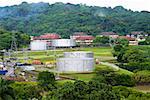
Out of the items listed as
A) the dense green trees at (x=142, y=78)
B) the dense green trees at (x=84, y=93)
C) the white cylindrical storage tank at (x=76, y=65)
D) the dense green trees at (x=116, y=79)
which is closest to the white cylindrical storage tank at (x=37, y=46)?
the white cylindrical storage tank at (x=76, y=65)

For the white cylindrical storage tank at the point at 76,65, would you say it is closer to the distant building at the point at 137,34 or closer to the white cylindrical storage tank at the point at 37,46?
the white cylindrical storage tank at the point at 37,46

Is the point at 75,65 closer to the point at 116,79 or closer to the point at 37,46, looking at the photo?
the point at 116,79

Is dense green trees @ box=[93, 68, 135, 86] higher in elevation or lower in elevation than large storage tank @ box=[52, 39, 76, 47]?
lower

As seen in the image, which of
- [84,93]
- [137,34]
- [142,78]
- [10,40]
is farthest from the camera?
[137,34]

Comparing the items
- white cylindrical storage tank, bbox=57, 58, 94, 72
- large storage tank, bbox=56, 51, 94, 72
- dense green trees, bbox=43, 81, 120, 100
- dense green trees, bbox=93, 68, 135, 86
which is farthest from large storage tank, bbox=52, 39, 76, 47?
dense green trees, bbox=43, 81, 120, 100

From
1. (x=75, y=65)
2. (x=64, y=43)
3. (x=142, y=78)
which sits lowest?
(x=142, y=78)

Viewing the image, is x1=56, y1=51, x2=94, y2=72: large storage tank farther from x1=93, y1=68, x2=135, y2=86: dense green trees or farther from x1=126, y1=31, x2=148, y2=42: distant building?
x1=126, y1=31, x2=148, y2=42: distant building

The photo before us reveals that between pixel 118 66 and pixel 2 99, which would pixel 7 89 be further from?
pixel 118 66

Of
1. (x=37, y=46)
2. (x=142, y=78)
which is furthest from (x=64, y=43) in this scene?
(x=142, y=78)

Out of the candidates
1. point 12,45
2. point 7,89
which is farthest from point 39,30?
point 7,89
